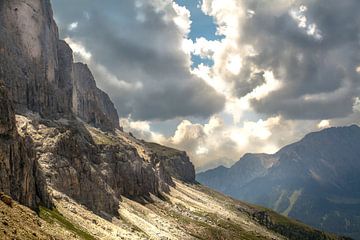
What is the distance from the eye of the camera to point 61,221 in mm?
100875

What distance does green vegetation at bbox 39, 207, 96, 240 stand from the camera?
95000mm

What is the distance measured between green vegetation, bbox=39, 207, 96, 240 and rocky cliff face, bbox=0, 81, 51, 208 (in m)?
3.12

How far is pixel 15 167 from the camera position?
9988 centimetres

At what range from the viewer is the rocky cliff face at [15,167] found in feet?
311

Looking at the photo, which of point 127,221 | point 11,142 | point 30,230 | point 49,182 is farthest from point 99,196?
point 30,230

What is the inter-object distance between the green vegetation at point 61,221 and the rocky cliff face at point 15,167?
312 centimetres

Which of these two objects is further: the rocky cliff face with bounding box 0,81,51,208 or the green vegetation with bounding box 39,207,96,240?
the green vegetation with bounding box 39,207,96,240

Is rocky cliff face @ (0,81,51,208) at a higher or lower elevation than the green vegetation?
higher

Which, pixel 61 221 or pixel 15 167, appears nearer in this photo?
pixel 15 167

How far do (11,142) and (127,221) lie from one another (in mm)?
67515

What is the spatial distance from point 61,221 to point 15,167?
16202 millimetres

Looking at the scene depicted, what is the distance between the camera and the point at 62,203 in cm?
12406

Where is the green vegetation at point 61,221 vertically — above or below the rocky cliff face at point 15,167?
below

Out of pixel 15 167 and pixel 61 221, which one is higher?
pixel 15 167
